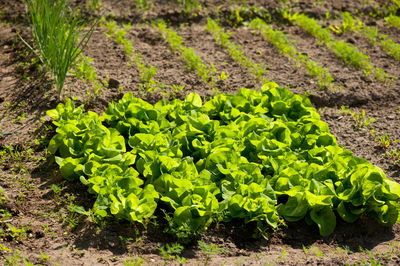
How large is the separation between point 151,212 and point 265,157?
975mm

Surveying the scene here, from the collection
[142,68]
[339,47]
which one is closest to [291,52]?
[339,47]

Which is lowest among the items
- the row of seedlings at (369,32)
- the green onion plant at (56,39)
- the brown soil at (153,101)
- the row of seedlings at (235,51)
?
the brown soil at (153,101)

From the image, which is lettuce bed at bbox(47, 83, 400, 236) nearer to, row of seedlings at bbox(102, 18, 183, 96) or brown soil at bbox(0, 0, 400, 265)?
brown soil at bbox(0, 0, 400, 265)

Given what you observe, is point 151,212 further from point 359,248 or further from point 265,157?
point 359,248

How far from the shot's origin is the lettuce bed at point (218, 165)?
3.20 m

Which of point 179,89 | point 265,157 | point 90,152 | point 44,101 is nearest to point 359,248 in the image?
point 265,157

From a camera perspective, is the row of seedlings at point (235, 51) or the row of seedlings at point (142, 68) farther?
the row of seedlings at point (235, 51)

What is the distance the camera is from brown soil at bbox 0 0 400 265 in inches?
121

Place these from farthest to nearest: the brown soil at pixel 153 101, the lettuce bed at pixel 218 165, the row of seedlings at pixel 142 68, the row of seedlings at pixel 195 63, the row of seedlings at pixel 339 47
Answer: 1. the row of seedlings at pixel 339 47
2. the row of seedlings at pixel 195 63
3. the row of seedlings at pixel 142 68
4. the lettuce bed at pixel 218 165
5. the brown soil at pixel 153 101

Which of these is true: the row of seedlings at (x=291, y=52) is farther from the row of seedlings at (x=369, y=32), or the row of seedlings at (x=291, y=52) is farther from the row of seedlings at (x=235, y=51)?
the row of seedlings at (x=369, y=32)

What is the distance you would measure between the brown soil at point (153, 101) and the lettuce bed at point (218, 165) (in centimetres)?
13

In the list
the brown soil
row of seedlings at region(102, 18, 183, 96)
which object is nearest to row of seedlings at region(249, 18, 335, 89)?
the brown soil

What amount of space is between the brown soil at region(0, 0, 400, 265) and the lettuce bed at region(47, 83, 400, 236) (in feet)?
0.41

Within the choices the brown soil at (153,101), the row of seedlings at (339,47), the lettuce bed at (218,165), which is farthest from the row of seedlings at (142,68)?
the row of seedlings at (339,47)
